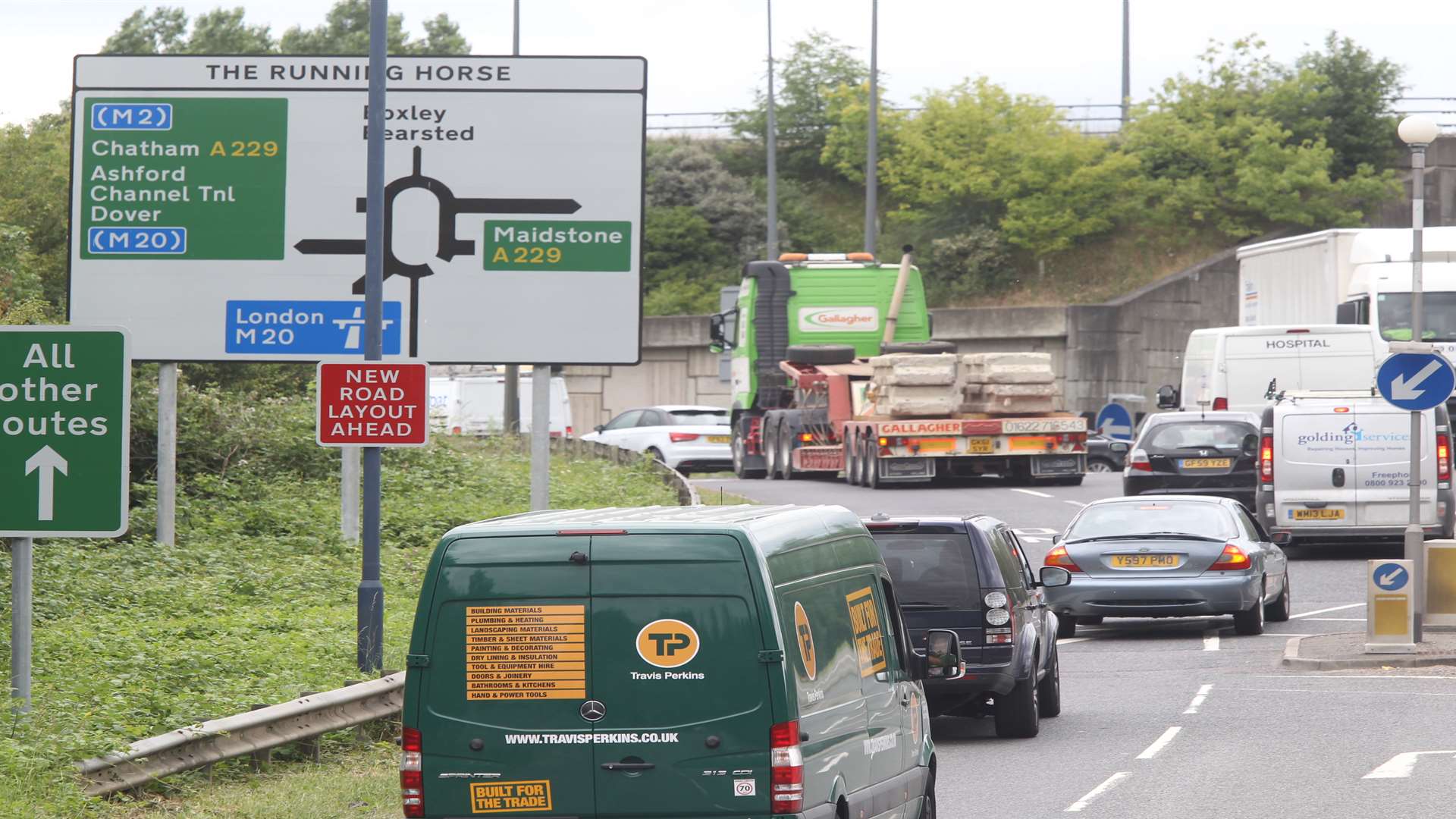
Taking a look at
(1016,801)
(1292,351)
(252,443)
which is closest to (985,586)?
(1016,801)

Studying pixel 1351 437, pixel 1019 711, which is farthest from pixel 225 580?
pixel 1351 437

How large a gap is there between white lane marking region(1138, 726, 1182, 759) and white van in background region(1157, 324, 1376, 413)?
64.4ft

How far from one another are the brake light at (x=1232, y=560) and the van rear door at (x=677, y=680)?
469 inches

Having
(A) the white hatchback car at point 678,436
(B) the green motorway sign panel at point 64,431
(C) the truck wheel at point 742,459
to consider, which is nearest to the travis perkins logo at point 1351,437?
(C) the truck wheel at point 742,459

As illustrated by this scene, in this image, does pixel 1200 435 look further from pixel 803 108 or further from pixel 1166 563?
pixel 803 108

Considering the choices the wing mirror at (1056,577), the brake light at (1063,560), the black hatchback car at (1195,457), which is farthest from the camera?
the black hatchback car at (1195,457)

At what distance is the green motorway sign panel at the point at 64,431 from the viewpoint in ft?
28.3

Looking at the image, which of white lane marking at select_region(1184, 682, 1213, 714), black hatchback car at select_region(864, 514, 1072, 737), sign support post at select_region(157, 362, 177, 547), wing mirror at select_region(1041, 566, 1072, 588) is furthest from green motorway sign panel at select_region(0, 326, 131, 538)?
sign support post at select_region(157, 362, 177, 547)

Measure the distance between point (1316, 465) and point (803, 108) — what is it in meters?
46.2

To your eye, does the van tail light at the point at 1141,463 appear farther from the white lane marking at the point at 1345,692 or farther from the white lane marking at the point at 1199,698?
the white lane marking at the point at 1345,692

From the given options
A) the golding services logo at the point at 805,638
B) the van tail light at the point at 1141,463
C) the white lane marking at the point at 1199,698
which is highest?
the van tail light at the point at 1141,463

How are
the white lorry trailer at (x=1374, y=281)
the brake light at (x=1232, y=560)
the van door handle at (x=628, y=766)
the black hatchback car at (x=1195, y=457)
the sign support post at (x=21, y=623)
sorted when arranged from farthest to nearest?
1. the white lorry trailer at (x=1374, y=281)
2. the black hatchback car at (x=1195, y=457)
3. the brake light at (x=1232, y=560)
4. the sign support post at (x=21, y=623)
5. the van door handle at (x=628, y=766)

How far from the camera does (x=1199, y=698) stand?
47.4 ft

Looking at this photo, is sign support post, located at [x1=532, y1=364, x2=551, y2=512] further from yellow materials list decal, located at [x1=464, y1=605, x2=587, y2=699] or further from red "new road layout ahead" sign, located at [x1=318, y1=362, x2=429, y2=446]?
yellow materials list decal, located at [x1=464, y1=605, x2=587, y2=699]
